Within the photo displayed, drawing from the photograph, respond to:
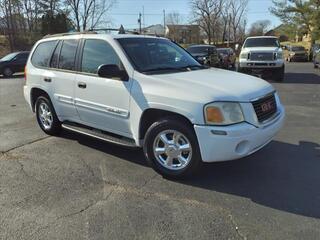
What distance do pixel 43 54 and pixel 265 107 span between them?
13.8 feet

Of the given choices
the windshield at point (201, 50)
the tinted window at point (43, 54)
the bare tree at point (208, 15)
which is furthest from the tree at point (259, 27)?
the tinted window at point (43, 54)

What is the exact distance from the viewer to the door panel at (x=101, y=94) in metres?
5.47

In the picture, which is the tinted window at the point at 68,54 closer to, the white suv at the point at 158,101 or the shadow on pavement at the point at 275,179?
the white suv at the point at 158,101

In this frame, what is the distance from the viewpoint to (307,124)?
788cm

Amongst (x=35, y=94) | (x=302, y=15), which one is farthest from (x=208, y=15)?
(x=35, y=94)

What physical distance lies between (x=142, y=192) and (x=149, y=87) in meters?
1.34

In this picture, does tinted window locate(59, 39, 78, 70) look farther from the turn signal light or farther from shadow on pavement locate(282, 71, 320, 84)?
shadow on pavement locate(282, 71, 320, 84)

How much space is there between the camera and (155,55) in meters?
5.91

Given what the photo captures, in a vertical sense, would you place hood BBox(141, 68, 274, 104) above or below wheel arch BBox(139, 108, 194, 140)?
above

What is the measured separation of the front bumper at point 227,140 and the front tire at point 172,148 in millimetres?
141

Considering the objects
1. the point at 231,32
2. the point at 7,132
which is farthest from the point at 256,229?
the point at 231,32

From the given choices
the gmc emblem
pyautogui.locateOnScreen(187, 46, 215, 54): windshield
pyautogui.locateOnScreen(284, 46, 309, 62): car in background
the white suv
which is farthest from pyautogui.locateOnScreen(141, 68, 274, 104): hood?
pyautogui.locateOnScreen(284, 46, 309, 62): car in background

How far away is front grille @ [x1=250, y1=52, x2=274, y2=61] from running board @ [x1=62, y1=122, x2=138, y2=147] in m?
12.0

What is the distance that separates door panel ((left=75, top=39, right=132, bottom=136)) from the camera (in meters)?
5.47
